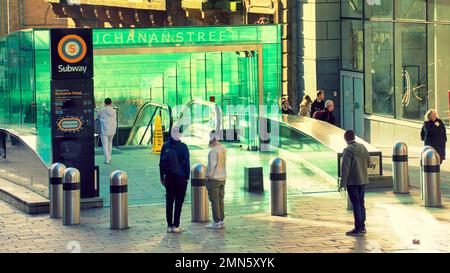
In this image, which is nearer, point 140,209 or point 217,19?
point 140,209

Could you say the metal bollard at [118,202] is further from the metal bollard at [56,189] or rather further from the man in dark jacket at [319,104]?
the man in dark jacket at [319,104]

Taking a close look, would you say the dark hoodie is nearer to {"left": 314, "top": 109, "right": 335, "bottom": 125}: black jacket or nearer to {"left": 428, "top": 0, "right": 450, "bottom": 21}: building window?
{"left": 314, "top": 109, "right": 335, "bottom": 125}: black jacket

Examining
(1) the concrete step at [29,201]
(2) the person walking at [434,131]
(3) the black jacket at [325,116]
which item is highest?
(3) the black jacket at [325,116]

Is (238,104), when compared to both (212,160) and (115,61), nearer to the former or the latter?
(115,61)

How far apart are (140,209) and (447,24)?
36.3 ft

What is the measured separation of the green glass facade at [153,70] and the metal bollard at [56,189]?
156 cm

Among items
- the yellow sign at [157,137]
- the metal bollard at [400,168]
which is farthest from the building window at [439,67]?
the metal bollard at [400,168]

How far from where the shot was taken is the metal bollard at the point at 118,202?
1798cm

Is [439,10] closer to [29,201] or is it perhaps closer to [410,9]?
[410,9]

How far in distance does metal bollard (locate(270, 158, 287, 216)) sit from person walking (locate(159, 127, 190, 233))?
6.17 ft

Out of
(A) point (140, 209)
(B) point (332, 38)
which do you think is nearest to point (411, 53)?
(B) point (332, 38)

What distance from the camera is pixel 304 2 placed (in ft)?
111

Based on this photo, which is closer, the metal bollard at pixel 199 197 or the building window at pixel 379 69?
the metal bollard at pixel 199 197
